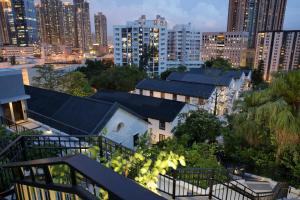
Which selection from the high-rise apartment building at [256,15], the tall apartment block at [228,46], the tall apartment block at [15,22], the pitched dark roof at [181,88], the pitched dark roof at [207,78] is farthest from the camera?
the tall apartment block at [15,22]

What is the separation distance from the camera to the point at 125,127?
1493 cm

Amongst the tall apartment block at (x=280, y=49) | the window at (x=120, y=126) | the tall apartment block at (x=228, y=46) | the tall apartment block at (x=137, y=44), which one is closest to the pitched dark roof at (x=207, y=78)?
the window at (x=120, y=126)

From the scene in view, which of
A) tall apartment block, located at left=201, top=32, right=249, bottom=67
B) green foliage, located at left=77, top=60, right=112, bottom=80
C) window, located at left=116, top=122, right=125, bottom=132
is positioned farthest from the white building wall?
tall apartment block, located at left=201, top=32, right=249, bottom=67

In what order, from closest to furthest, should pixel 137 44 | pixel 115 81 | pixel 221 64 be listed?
pixel 115 81
pixel 221 64
pixel 137 44

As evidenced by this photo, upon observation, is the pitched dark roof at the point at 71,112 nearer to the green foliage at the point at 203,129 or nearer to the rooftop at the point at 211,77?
the green foliage at the point at 203,129

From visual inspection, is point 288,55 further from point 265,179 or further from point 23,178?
point 23,178

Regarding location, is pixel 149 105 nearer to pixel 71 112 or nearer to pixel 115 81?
pixel 71 112

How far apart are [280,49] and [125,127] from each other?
339 feet

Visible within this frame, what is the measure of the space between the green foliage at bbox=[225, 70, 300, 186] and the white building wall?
24.3ft

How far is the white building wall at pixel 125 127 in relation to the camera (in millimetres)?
13852

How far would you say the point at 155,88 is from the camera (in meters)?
33.0

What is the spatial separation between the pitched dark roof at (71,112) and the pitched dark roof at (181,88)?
58.9 ft

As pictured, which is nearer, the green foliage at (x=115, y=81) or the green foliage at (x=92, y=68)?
the green foliage at (x=115, y=81)

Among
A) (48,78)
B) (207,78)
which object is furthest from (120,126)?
(207,78)
